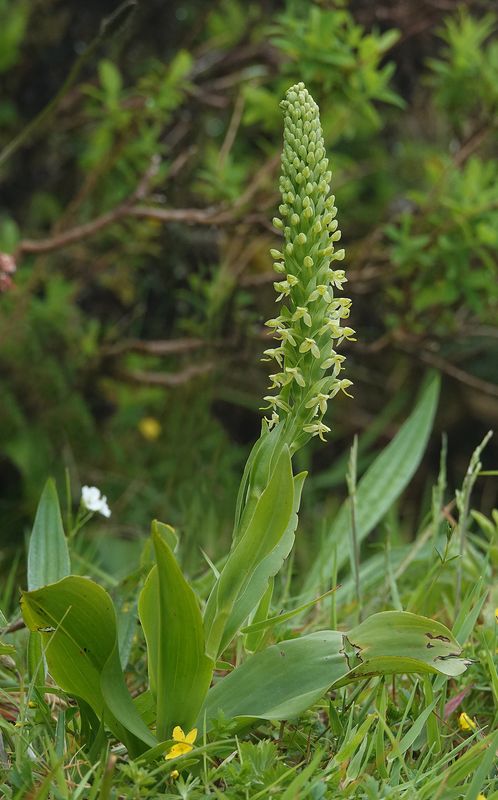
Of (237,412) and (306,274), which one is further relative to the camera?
(237,412)

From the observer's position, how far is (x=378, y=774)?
1452mm

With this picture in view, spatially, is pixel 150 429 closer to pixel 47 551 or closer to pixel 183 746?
pixel 47 551

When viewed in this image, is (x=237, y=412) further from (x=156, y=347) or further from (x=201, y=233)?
(x=156, y=347)

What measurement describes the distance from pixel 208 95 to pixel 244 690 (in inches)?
111

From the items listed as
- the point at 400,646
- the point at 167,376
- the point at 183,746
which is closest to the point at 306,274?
the point at 400,646

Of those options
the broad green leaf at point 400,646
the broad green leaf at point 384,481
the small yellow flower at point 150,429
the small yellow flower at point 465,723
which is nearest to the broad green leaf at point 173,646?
the broad green leaf at point 400,646

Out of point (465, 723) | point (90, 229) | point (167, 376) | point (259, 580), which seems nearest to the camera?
point (259, 580)

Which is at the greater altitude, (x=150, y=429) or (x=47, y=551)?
(x=47, y=551)

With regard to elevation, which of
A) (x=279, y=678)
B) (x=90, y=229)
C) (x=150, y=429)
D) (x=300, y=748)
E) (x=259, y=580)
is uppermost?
(x=90, y=229)

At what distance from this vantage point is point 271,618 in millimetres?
1424

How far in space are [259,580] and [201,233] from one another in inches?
102

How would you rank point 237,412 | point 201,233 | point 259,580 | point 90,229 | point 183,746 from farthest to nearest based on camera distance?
point 237,412
point 201,233
point 90,229
point 259,580
point 183,746

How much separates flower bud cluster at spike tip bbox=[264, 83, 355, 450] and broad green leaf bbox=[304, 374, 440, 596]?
3.27ft

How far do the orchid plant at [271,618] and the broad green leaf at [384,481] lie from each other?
90 cm
